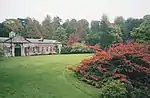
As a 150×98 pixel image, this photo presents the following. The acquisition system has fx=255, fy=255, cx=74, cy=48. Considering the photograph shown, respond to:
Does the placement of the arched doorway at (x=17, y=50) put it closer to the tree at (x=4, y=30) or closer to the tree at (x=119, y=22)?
the tree at (x=4, y=30)

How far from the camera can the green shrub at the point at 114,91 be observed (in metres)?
6.88

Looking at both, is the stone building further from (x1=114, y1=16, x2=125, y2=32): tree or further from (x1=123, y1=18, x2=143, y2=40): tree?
(x1=114, y1=16, x2=125, y2=32): tree

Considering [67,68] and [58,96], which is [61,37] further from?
[58,96]

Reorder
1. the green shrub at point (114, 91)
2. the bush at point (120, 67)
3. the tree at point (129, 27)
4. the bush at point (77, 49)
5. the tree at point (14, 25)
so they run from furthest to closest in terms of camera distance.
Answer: the tree at point (129, 27) → the tree at point (14, 25) → the bush at point (77, 49) → the bush at point (120, 67) → the green shrub at point (114, 91)

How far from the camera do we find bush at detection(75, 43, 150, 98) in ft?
27.1

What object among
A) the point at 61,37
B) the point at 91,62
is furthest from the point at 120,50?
the point at 61,37

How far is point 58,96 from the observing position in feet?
21.4

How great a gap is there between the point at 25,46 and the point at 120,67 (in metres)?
12.5

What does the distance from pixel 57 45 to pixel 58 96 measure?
1719 cm

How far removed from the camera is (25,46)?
19875 millimetres

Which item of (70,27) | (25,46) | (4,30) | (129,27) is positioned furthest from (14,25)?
(129,27)

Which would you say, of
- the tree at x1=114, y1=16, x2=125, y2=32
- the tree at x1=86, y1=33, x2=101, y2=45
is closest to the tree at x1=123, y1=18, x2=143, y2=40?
the tree at x1=114, y1=16, x2=125, y2=32

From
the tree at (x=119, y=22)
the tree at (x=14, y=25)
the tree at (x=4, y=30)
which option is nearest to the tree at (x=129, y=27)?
the tree at (x=119, y=22)

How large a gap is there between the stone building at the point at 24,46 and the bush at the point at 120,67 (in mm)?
9331
